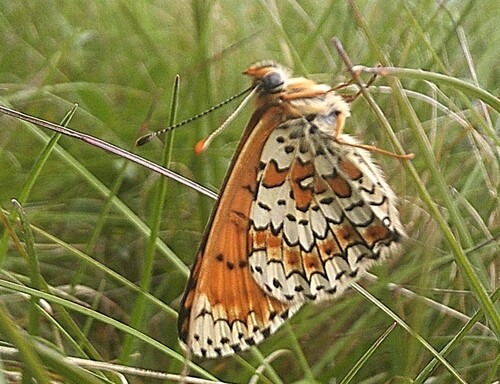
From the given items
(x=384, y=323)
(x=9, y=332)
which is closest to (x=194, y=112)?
(x=384, y=323)

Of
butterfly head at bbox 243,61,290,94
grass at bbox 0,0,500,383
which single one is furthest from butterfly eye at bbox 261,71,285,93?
grass at bbox 0,0,500,383

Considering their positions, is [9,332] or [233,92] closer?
A: [9,332]

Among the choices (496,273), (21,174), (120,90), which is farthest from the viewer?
(120,90)

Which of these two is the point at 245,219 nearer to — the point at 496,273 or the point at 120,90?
the point at 496,273

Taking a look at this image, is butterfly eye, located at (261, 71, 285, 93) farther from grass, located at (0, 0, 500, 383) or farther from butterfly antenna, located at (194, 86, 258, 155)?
grass, located at (0, 0, 500, 383)

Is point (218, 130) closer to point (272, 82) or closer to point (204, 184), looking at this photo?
point (272, 82)

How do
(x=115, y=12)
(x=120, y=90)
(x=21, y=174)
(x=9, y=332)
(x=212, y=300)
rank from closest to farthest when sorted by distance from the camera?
(x=9, y=332), (x=212, y=300), (x=21, y=174), (x=120, y=90), (x=115, y=12)

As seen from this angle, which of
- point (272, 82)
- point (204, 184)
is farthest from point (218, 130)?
point (204, 184)

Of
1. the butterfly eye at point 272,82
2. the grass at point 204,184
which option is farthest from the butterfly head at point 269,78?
the grass at point 204,184
